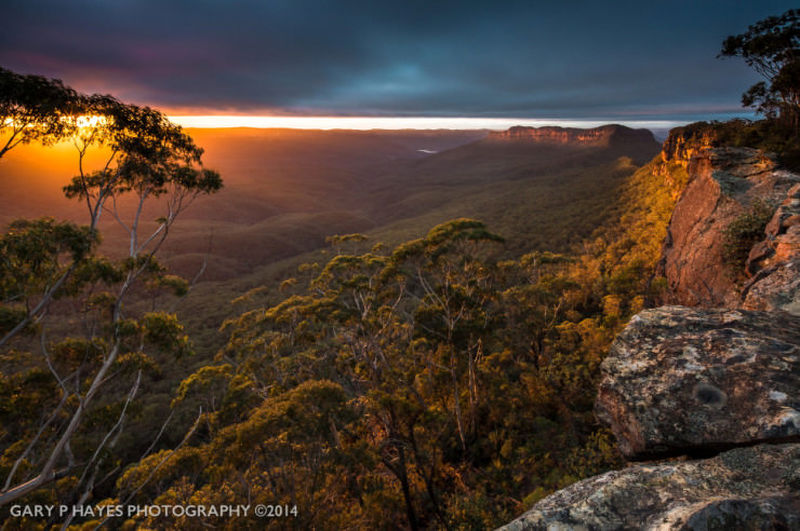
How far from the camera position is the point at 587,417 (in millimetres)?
11359

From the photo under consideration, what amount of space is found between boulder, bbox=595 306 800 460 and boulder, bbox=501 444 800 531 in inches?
9.6

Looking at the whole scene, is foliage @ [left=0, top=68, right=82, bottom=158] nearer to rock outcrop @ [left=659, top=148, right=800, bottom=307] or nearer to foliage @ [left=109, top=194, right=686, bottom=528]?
foliage @ [left=109, top=194, right=686, bottom=528]

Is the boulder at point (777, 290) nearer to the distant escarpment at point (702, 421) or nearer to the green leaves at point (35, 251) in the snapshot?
the distant escarpment at point (702, 421)

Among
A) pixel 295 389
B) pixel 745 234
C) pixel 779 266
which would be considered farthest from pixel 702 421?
pixel 745 234

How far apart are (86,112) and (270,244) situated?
85.0 metres

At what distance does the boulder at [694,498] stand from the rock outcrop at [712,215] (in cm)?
759

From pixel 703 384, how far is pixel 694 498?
1287 mm

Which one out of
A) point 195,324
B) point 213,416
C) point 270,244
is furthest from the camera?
point 270,244

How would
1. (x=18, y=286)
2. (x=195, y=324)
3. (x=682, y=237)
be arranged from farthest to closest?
(x=195, y=324), (x=682, y=237), (x=18, y=286)

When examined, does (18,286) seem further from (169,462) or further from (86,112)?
(169,462)

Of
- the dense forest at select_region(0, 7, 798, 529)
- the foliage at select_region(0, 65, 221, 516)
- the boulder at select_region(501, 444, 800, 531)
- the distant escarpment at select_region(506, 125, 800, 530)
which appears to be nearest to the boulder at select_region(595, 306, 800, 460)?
the distant escarpment at select_region(506, 125, 800, 530)

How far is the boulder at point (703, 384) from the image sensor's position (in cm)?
287

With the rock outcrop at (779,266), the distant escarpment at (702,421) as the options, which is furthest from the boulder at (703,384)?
the rock outcrop at (779,266)

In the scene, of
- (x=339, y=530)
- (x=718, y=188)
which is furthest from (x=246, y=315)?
(x=718, y=188)
